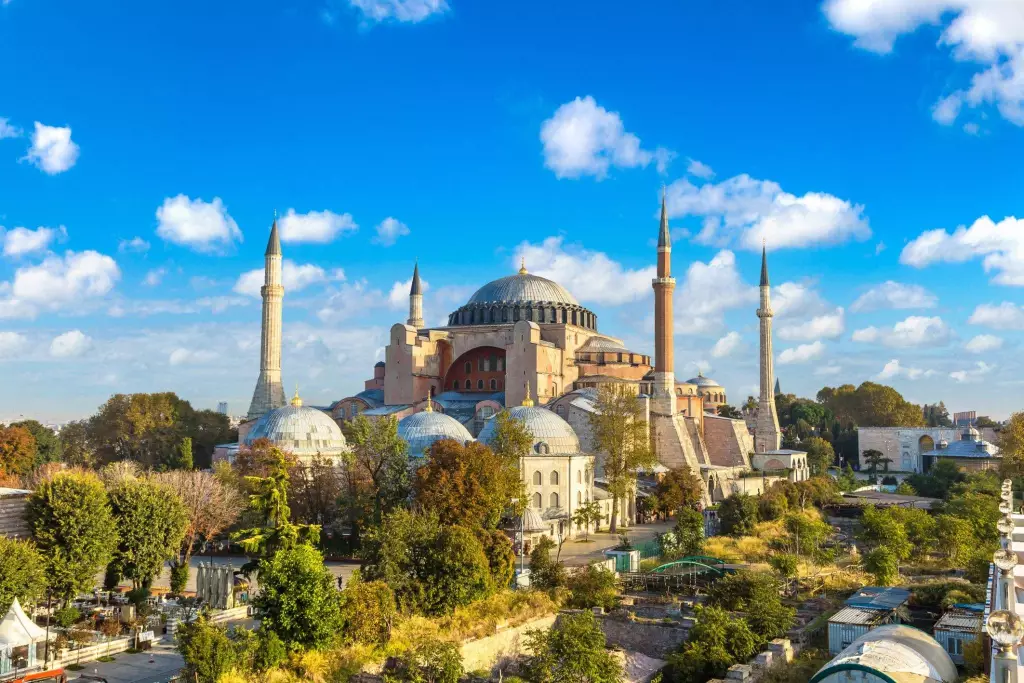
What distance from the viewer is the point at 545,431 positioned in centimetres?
2888

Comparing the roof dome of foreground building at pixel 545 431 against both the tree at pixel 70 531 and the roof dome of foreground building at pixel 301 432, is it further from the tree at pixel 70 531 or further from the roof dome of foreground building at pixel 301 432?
the tree at pixel 70 531

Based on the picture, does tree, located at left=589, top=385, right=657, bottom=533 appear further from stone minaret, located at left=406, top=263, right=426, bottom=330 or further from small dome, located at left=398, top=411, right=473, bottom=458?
stone minaret, located at left=406, top=263, right=426, bottom=330

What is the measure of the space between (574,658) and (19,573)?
8.81m

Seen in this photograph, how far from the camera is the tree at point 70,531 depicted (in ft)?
51.0

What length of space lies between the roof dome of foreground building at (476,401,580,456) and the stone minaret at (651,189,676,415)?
28.1 feet

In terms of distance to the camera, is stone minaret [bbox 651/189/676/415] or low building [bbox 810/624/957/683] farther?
stone minaret [bbox 651/189/676/415]

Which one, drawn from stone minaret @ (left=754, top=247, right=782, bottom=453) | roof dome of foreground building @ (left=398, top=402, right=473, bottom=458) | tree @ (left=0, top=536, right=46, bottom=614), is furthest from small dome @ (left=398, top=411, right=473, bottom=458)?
stone minaret @ (left=754, top=247, right=782, bottom=453)

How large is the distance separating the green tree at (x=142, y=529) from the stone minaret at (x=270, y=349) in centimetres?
2103

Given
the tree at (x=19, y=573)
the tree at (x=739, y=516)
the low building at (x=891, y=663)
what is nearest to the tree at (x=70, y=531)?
the tree at (x=19, y=573)

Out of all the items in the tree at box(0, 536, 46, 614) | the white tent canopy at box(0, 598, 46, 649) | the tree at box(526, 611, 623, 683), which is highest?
the tree at box(0, 536, 46, 614)

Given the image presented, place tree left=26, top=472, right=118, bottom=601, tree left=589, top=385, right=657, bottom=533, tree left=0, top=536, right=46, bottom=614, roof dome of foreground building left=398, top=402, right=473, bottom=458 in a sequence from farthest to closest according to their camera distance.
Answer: tree left=589, top=385, right=657, bottom=533, roof dome of foreground building left=398, top=402, right=473, bottom=458, tree left=26, top=472, right=118, bottom=601, tree left=0, top=536, right=46, bottom=614

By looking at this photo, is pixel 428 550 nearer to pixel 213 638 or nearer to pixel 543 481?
pixel 213 638

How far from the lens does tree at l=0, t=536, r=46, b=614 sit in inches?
543

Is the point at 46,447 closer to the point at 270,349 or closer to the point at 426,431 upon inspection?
the point at 270,349
